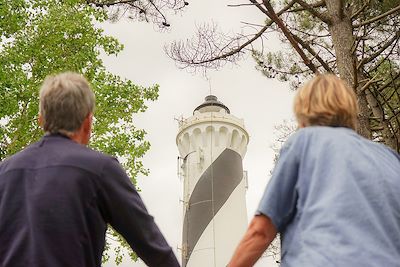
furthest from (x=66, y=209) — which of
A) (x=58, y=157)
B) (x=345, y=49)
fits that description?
(x=345, y=49)

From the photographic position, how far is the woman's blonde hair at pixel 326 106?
1.89 m

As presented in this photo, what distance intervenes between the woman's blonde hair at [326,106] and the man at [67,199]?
0.67 metres

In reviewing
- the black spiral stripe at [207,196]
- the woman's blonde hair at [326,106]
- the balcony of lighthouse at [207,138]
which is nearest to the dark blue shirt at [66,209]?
the woman's blonde hair at [326,106]

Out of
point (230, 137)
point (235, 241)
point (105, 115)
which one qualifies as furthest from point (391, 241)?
point (230, 137)

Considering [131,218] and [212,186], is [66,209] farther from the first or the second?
[212,186]

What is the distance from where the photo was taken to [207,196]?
2416 cm

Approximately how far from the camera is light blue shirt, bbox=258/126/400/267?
5.18 feet

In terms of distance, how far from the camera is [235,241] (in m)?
24.4

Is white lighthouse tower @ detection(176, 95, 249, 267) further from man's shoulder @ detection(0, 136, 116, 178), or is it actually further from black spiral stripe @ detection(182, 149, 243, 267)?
man's shoulder @ detection(0, 136, 116, 178)

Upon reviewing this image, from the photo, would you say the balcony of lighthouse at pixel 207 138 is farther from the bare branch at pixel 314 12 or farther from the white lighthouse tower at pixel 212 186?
the bare branch at pixel 314 12

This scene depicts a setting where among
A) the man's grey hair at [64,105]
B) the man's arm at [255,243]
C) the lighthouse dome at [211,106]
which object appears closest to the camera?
the man's arm at [255,243]

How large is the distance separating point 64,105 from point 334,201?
1.00 metres

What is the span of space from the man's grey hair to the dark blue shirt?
50mm

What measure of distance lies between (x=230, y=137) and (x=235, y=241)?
514 centimetres
